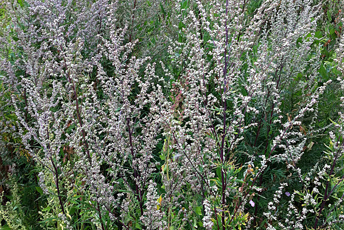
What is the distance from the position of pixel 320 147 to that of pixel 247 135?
27.4 inches

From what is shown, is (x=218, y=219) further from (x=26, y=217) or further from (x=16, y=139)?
(x=16, y=139)

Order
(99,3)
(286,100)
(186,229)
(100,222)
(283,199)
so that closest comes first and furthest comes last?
(100,222), (186,229), (283,199), (286,100), (99,3)

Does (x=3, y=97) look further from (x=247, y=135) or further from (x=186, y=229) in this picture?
(x=247, y=135)

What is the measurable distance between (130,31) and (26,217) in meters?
2.41

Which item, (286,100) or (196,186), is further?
(286,100)

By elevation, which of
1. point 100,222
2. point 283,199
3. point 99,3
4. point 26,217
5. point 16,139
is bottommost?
point 283,199

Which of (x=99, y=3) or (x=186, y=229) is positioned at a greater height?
(x=99, y=3)

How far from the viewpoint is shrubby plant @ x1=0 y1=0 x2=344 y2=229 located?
6.25 ft

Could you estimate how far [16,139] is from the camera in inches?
119

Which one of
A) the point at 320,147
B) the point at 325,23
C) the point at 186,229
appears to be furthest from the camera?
the point at 325,23

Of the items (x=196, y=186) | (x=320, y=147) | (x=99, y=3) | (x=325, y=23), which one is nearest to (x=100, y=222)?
(x=196, y=186)

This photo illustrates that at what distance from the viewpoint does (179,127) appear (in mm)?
1866

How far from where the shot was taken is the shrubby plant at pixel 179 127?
1.91 meters

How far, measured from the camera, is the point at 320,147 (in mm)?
2889
